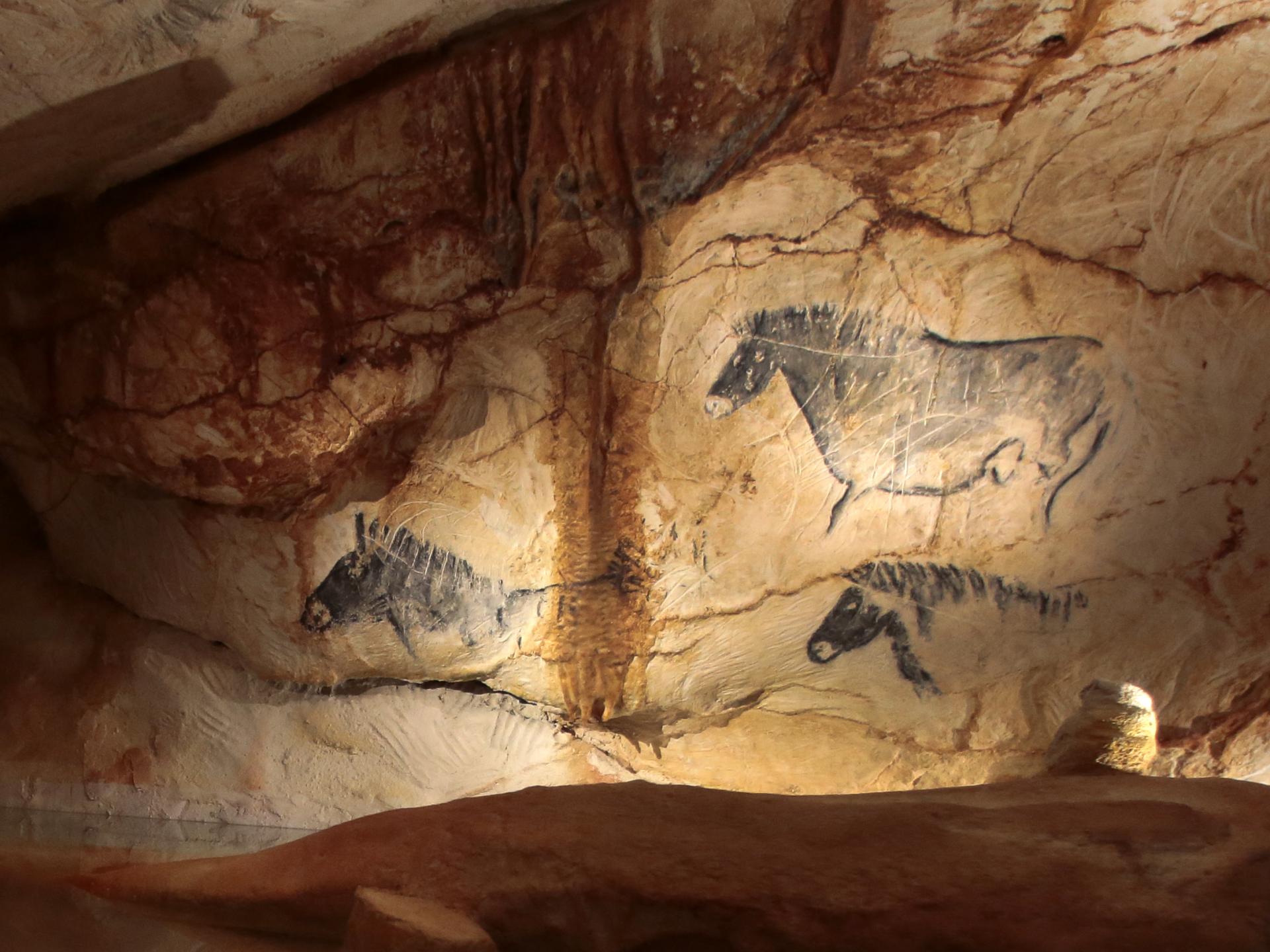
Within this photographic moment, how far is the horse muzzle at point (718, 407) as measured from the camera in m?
2.62

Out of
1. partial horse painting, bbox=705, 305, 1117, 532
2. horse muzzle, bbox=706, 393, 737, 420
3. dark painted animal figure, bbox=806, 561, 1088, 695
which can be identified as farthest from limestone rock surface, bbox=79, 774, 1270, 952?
horse muzzle, bbox=706, 393, 737, 420

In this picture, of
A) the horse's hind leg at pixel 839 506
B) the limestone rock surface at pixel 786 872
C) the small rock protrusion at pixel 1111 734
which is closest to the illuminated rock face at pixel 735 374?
the horse's hind leg at pixel 839 506

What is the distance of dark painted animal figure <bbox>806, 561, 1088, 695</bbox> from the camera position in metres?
2.56

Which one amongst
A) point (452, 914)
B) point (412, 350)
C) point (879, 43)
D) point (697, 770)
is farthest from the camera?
point (697, 770)

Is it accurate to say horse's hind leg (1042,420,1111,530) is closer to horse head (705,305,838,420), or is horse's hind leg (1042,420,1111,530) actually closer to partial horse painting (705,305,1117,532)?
partial horse painting (705,305,1117,532)

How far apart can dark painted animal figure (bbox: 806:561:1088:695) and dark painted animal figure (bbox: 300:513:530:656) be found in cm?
89

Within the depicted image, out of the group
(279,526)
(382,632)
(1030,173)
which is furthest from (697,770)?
(1030,173)

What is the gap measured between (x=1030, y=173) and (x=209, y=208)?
198 cm

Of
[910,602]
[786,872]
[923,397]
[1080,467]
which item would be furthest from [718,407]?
[786,872]

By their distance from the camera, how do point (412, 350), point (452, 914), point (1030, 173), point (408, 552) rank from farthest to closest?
point (408, 552) → point (412, 350) → point (1030, 173) → point (452, 914)

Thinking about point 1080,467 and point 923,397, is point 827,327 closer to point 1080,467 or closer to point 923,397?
point 923,397

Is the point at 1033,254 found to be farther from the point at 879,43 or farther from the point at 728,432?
the point at 728,432

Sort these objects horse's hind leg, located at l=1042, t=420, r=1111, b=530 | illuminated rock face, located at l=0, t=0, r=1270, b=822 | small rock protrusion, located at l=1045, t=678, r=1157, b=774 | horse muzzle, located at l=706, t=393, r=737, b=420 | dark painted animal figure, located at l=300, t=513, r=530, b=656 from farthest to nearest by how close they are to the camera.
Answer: dark painted animal figure, located at l=300, t=513, r=530, b=656 → horse muzzle, located at l=706, t=393, r=737, b=420 → horse's hind leg, located at l=1042, t=420, r=1111, b=530 → illuminated rock face, located at l=0, t=0, r=1270, b=822 → small rock protrusion, located at l=1045, t=678, r=1157, b=774

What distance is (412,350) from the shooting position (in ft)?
8.42
